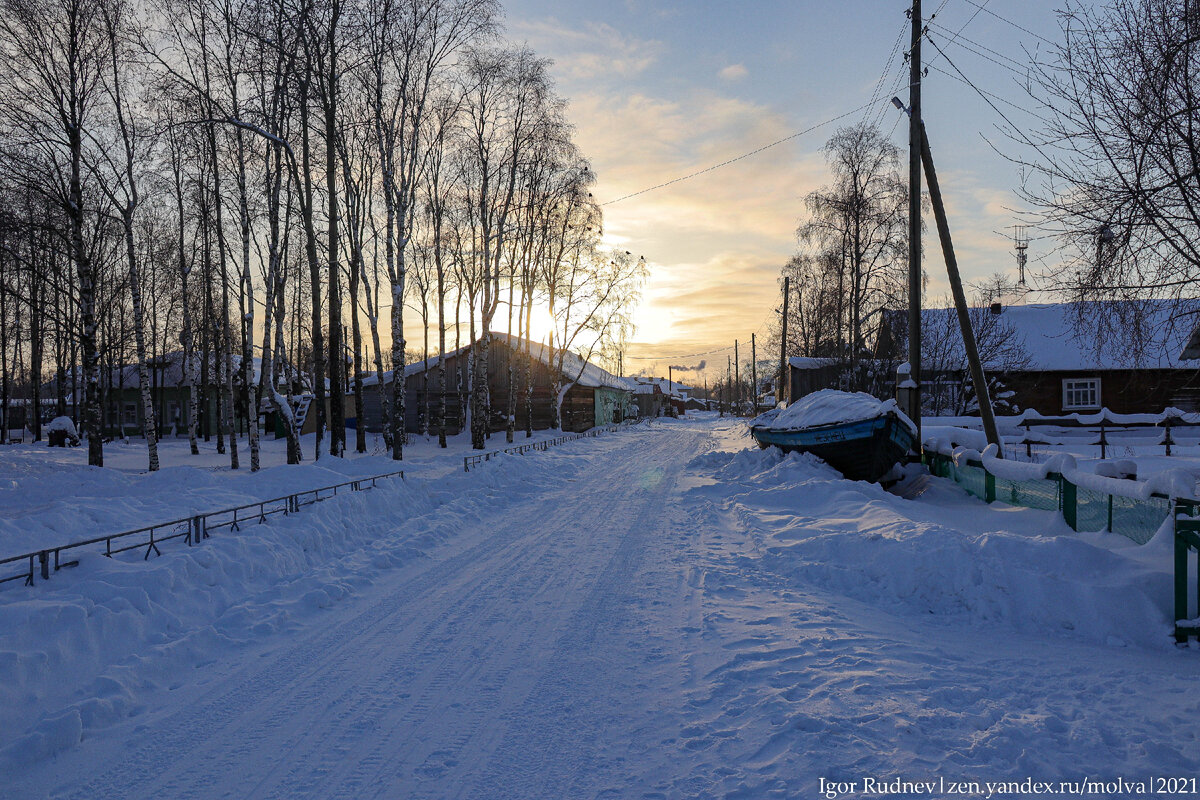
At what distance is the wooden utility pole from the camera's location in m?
11.8

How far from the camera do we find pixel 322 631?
5.59 m

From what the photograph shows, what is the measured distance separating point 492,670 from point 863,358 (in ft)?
104

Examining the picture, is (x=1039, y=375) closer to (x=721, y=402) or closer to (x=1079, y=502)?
(x=1079, y=502)

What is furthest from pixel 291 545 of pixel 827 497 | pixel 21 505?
pixel 827 497

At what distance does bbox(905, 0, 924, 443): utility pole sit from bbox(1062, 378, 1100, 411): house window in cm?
2127

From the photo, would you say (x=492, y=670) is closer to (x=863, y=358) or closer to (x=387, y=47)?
(x=387, y=47)

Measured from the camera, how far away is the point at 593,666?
4.78 m

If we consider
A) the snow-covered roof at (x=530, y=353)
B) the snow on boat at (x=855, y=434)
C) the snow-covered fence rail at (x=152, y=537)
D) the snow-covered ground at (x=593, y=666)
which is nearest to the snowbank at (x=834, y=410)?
the snow on boat at (x=855, y=434)

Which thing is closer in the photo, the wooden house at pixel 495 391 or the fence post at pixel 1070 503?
the fence post at pixel 1070 503

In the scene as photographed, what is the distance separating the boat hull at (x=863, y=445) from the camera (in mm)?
13062

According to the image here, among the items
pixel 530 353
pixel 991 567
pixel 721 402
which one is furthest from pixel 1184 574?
pixel 721 402

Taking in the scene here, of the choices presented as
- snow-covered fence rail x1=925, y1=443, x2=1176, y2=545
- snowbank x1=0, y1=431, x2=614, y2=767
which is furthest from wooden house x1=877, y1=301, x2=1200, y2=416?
snowbank x1=0, y1=431, x2=614, y2=767

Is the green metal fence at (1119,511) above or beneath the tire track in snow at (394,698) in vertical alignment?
above

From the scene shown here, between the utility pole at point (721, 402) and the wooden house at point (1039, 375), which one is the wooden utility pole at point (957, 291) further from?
the utility pole at point (721, 402)
